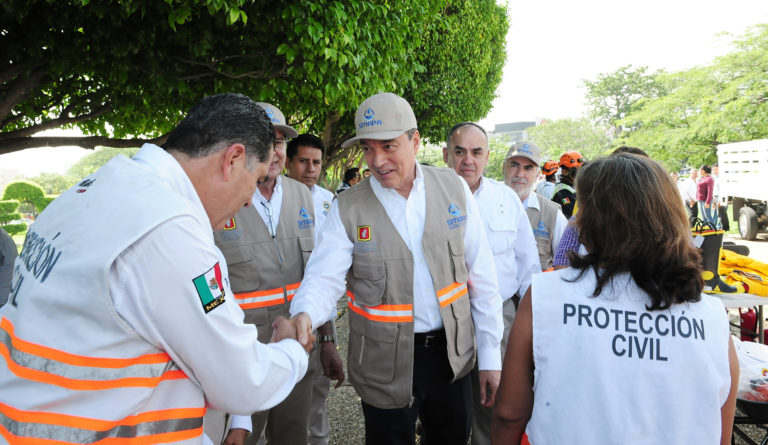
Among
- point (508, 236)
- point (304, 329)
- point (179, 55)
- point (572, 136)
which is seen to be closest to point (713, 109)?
point (508, 236)

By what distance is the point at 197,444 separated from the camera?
131 centimetres

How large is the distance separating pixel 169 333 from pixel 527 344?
41.3 inches

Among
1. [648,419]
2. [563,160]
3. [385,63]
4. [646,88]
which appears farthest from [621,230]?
[646,88]

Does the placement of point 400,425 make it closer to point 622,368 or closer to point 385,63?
point 622,368

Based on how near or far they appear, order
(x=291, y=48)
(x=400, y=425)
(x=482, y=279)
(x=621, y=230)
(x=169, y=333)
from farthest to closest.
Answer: (x=291, y=48) < (x=482, y=279) < (x=400, y=425) < (x=621, y=230) < (x=169, y=333)

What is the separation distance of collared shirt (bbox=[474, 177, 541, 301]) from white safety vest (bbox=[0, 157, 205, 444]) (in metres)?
2.49

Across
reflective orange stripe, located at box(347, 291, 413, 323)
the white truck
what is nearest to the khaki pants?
reflective orange stripe, located at box(347, 291, 413, 323)

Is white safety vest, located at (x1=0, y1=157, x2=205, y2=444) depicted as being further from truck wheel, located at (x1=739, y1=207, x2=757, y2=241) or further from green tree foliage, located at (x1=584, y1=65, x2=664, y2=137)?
green tree foliage, located at (x1=584, y1=65, x2=664, y2=137)

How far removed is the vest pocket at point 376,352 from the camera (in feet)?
7.16

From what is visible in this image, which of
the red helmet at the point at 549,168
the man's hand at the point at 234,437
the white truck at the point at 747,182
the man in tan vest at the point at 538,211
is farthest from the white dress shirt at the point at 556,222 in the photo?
the white truck at the point at 747,182

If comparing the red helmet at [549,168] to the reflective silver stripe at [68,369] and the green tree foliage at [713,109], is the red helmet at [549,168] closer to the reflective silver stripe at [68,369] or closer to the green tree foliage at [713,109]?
the reflective silver stripe at [68,369]

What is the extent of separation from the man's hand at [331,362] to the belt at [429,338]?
2.47 feet

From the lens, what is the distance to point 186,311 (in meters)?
1.16

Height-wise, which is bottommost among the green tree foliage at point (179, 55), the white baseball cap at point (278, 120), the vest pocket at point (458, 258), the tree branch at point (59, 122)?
the vest pocket at point (458, 258)
